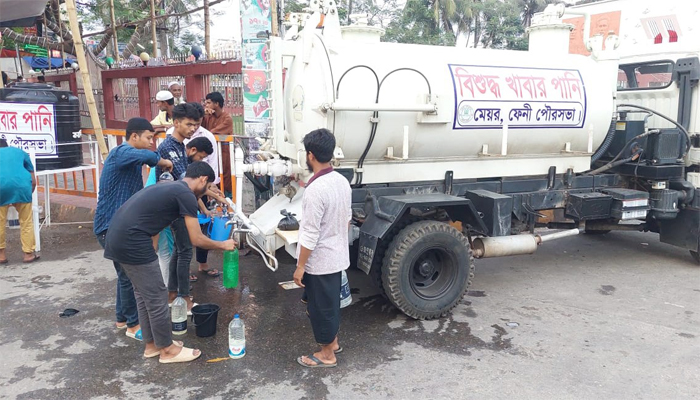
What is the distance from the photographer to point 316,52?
460cm

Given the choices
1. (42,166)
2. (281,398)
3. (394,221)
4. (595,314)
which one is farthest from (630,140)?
(42,166)

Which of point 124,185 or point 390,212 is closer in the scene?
point 124,185

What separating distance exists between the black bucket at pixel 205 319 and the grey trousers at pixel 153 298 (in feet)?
1.25

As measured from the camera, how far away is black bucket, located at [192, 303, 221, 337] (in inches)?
165

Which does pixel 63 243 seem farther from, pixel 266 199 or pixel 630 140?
pixel 630 140

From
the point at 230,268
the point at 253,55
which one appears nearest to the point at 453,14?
the point at 253,55

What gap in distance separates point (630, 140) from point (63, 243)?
23.6 feet

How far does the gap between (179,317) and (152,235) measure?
98cm

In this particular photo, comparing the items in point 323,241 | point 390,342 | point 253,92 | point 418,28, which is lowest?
point 390,342

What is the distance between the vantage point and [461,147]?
5.20 metres

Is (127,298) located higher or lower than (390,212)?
lower

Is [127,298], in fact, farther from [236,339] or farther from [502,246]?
[502,246]

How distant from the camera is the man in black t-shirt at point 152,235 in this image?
3561mm

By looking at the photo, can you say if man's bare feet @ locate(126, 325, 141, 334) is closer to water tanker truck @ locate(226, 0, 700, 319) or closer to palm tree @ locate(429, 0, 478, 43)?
water tanker truck @ locate(226, 0, 700, 319)
